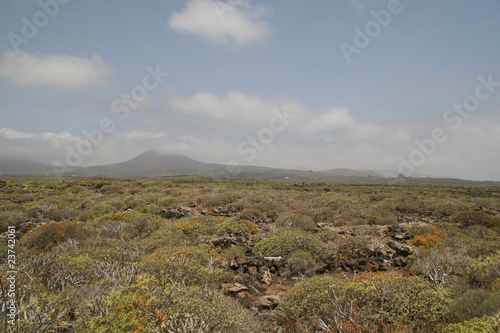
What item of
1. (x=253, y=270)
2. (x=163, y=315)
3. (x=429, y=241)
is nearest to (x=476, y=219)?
(x=429, y=241)

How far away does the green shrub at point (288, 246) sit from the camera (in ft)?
28.2

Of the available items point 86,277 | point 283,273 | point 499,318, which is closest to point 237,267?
point 283,273

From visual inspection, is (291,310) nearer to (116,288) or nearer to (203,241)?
(116,288)

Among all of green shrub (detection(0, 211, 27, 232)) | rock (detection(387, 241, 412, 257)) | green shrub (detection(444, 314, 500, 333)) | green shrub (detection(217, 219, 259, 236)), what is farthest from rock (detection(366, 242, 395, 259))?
green shrub (detection(0, 211, 27, 232))

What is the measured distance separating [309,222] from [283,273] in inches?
236

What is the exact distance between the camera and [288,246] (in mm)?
8695

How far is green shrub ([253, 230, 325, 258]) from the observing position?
8.61 meters

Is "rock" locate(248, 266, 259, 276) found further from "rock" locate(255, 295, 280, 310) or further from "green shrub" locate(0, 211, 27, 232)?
"green shrub" locate(0, 211, 27, 232)

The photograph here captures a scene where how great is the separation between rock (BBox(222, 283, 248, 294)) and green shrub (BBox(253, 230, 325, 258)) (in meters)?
2.49

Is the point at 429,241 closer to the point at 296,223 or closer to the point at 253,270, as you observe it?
the point at 296,223

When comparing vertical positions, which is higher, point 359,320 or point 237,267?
point 359,320

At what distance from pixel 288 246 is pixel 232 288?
2.99 m

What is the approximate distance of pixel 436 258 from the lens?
21.1ft

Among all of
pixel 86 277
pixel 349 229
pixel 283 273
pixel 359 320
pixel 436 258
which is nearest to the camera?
pixel 359 320
